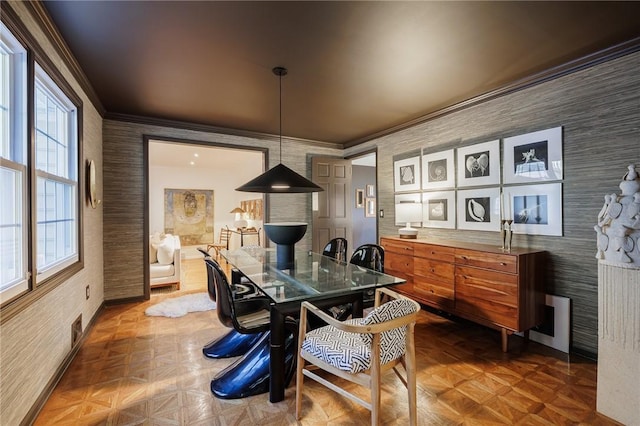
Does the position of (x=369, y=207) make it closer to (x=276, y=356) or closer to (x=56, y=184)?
(x=276, y=356)

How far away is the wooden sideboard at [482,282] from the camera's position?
2467 millimetres

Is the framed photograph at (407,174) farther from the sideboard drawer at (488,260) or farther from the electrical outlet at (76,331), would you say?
the electrical outlet at (76,331)

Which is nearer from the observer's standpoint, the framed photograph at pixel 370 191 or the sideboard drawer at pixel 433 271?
the sideboard drawer at pixel 433 271

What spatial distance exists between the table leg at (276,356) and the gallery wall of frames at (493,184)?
8.13 ft

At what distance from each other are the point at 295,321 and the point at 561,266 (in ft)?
7.85

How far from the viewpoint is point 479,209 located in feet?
10.6

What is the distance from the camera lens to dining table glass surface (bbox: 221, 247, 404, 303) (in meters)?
1.96

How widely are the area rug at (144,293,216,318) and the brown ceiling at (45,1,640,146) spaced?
2487mm

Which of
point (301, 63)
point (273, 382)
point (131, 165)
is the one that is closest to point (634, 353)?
point (273, 382)

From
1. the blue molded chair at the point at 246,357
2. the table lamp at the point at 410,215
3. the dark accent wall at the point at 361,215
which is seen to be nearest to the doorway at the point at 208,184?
the dark accent wall at the point at 361,215

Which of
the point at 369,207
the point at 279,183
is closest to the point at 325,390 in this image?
the point at 279,183

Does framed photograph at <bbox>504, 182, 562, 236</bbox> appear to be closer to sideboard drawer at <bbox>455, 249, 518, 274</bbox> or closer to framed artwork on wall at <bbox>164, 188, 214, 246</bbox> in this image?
sideboard drawer at <bbox>455, 249, 518, 274</bbox>

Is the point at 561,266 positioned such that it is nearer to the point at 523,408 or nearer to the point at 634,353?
the point at 634,353

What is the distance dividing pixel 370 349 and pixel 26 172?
2.20m
